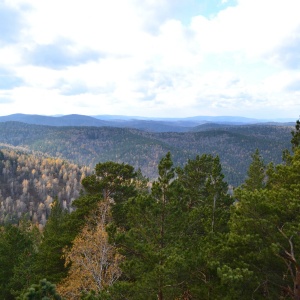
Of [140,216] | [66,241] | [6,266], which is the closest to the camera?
[140,216]

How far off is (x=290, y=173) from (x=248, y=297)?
7.27 metres

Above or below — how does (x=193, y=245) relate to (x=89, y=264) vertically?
above

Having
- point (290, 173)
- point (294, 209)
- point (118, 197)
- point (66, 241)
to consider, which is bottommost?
point (66, 241)

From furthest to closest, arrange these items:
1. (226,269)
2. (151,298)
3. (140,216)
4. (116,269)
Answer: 1. (116,269)
2. (140,216)
3. (151,298)
4. (226,269)

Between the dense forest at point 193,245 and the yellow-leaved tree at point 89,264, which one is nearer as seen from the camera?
the dense forest at point 193,245

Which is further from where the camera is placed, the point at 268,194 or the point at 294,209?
the point at 268,194

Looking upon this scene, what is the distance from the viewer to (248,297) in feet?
40.6

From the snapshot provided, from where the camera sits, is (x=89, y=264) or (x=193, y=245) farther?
(x=89, y=264)

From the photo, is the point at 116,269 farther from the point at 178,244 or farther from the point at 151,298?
the point at 178,244

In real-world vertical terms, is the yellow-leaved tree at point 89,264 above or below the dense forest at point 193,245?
below

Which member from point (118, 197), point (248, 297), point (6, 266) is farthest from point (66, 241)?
point (248, 297)

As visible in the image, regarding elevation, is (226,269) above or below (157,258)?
above

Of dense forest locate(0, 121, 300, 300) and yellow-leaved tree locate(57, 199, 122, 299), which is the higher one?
dense forest locate(0, 121, 300, 300)

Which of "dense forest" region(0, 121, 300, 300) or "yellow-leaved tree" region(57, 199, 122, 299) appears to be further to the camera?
"yellow-leaved tree" region(57, 199, 122, 299)
